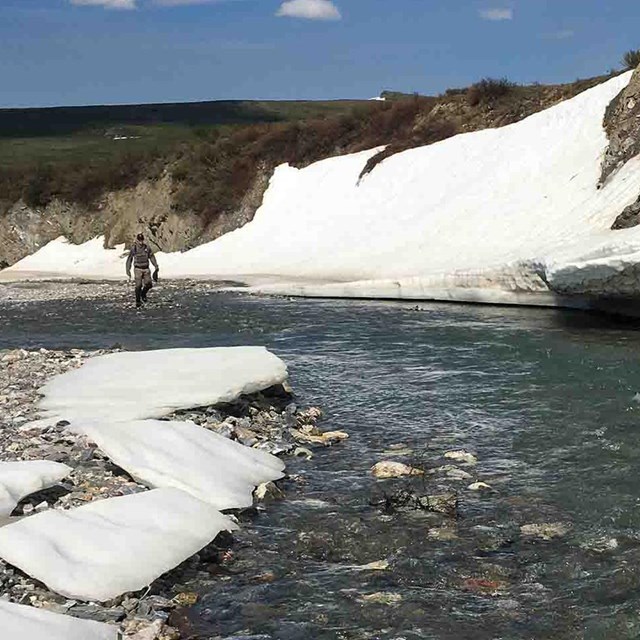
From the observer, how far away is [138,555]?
23.5ft

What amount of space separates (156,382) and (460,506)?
6.18 m

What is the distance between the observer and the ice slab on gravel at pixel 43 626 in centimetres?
568

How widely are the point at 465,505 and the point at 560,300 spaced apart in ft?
53.0

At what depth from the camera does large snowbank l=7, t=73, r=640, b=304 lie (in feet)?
84.6

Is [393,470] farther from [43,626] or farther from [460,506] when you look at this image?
[43,626]

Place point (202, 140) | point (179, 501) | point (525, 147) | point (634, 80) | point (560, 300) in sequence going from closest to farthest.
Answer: point (179, 501), point (560, 300), point (634, 80), point (525, 147), point (202, 140)

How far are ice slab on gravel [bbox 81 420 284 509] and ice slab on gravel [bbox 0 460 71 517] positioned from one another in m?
0.77

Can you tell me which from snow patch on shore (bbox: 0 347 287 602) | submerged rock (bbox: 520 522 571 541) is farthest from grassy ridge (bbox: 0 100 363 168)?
submerged rock (bbox: 520 522 571 541)

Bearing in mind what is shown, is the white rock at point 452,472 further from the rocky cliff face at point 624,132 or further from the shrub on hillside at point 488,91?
the shrub on hillside at point 488,91

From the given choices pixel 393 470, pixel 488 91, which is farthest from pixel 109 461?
pixel 488 91

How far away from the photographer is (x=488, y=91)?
4700 centimetres

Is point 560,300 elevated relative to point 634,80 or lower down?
lower down

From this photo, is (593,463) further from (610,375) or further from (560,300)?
(560,300)

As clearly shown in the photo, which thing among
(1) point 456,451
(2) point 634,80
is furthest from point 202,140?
(1) point 456,451
